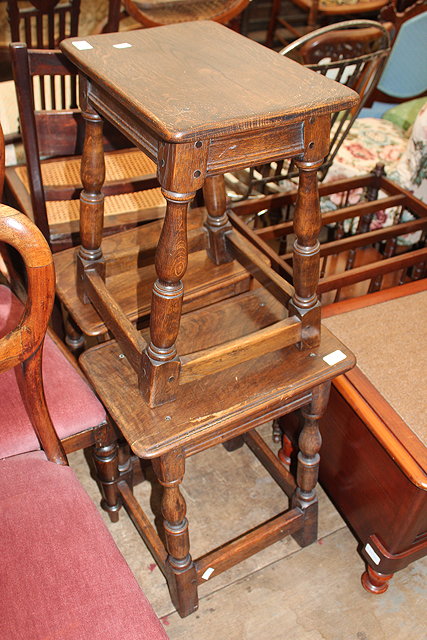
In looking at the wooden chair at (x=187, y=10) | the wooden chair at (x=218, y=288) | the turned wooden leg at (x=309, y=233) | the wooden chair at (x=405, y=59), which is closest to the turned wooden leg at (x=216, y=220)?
the wooden chair at (x=218, y=288)

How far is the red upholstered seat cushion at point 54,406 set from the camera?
112cm

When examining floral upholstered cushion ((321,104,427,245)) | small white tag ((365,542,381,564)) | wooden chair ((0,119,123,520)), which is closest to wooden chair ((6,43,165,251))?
wooden chair ((0,119,123,520))

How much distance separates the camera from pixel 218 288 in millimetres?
1295

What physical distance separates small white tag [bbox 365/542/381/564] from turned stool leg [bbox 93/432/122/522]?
1.94 feet

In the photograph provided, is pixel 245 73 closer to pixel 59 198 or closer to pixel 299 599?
pixel 59 198

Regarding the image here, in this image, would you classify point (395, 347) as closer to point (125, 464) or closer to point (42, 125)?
point (125, 464)

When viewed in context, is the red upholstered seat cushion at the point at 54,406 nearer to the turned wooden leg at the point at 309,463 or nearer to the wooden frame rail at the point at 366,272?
the turned wooden leg at the point at 309,463

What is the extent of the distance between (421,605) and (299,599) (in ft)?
0.94

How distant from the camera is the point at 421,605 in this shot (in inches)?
56.9

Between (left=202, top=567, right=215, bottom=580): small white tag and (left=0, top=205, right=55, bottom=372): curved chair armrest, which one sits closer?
(left=0, top=205, right=55, bottom=372): curved chair armrest

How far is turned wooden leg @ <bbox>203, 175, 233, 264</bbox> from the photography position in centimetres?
128

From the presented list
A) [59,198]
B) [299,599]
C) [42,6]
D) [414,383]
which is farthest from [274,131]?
[42,6]

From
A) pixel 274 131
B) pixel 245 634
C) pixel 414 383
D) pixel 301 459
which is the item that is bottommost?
pixel 245 634

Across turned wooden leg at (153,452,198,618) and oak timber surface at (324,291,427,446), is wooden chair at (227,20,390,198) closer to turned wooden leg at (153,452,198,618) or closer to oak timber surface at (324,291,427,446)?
oak timber surface at (324,291,427,446)
